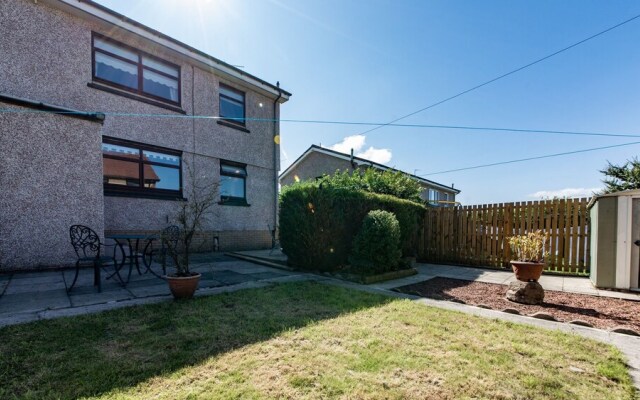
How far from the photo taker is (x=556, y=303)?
505cm

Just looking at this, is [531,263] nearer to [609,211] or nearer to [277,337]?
[609,211]

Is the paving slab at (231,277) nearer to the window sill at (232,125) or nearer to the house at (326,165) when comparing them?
the window sill at (232,125)

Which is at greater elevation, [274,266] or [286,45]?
[286,45]

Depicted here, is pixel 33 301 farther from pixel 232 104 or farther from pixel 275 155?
pixel 275 155

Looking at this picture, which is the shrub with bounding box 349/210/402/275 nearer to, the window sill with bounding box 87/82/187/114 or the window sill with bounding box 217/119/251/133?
the window sill with bounding box 217/119/251/133

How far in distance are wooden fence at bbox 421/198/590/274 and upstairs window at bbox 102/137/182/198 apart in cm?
913

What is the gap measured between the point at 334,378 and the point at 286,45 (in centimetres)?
1029

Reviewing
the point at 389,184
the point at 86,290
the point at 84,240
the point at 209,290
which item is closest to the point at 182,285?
the point at 209,290

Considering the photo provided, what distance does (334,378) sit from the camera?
2.38 meters

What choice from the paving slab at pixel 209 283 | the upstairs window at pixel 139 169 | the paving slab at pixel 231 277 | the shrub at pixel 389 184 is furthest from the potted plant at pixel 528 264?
the upstairs window at pixel 139 169

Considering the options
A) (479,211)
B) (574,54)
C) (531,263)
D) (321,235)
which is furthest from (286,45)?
(574,54)

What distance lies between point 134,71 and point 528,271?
11777mm

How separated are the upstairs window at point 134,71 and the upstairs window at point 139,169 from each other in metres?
1.84

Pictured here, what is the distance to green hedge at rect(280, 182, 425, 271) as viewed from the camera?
7.25 m
